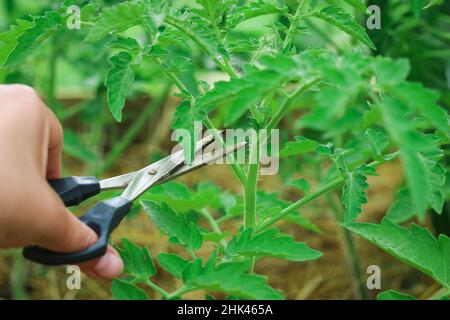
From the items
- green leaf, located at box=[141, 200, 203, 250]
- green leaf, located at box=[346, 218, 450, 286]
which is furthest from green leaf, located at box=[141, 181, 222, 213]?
green leaf, located at box=[346, 218, 450, 286]

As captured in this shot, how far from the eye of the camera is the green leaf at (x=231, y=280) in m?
0.77

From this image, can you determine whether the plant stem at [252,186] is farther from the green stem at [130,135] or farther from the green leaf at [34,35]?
the green stem at [130,135]

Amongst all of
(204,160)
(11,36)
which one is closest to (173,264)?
(204,160)

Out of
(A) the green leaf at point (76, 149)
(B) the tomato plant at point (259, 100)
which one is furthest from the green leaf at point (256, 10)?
(A) the green leaf at point (76, 149)

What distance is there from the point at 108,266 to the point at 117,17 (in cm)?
27

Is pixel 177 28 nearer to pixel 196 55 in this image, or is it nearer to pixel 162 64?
pixel 162 64

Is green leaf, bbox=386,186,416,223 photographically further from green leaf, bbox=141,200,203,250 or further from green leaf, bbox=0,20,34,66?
green leaf, bbox=0,20,34,66

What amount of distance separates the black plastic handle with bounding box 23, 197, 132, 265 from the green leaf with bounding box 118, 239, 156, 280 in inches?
3.6

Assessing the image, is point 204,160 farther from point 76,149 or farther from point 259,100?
point 76,149

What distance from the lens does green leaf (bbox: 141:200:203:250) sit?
88 centimetres

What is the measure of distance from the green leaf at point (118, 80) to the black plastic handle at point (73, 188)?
0.27 ft

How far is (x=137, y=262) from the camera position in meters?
0.89

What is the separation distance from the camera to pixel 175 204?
111 cm

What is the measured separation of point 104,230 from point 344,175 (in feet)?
1.01
